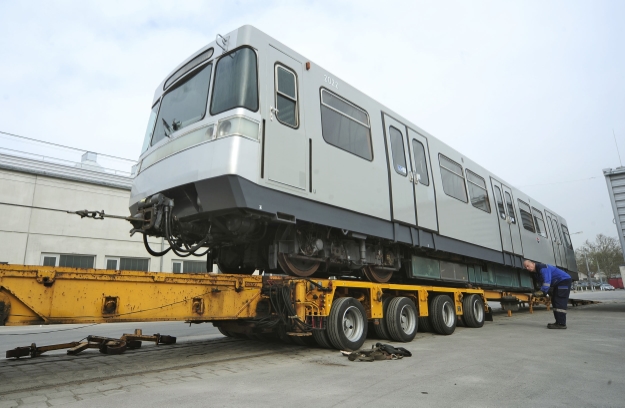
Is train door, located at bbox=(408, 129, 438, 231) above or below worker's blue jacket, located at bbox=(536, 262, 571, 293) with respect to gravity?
above

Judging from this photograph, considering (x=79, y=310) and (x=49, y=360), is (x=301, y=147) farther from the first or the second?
(x=49, y=360)

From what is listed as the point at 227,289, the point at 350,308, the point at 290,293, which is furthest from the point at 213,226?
the point at 350,308

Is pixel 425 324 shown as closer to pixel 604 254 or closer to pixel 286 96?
pixel 286 96

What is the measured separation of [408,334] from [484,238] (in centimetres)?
422

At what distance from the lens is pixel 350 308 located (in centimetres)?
598

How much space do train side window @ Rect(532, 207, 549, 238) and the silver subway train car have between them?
7871mm

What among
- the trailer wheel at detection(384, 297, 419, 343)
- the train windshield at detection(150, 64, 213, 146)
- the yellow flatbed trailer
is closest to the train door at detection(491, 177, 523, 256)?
the yellow flatbed trailer

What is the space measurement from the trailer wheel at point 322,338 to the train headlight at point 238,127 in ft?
9.37

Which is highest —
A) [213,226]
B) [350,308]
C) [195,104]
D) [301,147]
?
[195,104]

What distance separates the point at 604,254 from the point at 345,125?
76151 millimetres

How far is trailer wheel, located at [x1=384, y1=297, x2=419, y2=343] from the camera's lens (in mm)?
6801

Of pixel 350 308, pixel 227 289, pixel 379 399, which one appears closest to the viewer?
pixel 379 399

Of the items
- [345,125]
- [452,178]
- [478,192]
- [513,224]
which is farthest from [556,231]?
[345,125]

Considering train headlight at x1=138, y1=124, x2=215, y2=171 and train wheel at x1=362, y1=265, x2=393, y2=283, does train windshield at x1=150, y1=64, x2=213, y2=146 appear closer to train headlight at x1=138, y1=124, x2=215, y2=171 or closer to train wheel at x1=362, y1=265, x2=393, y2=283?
train headlight at x1=138, y1=124, x2=215, y2=171
